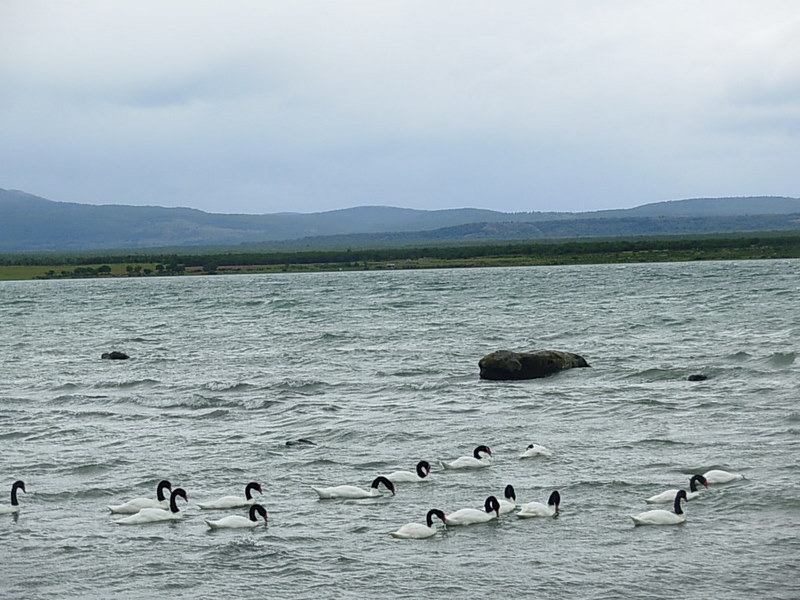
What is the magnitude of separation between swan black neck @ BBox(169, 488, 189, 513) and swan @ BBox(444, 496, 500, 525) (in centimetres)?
418

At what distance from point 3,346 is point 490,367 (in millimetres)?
28559

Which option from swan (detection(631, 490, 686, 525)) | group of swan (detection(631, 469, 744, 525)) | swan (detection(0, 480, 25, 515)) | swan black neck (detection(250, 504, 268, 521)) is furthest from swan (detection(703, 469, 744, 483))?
swan (detection(0, 480, 25, 515))

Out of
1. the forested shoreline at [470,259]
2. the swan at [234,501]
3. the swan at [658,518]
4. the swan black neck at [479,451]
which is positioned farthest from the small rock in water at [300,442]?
the forested shoreline at [470,259]

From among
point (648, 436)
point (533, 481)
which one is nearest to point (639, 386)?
point (648, 436)

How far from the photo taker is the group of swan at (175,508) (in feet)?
57.6

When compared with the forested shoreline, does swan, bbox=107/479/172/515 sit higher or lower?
lower

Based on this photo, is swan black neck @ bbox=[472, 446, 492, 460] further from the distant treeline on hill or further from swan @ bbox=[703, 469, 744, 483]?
the distant treeline on hill

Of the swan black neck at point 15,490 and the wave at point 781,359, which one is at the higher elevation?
the wave at point 781,359

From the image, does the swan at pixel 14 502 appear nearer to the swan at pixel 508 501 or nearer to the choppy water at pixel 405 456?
the choppy water at pixel 405 456

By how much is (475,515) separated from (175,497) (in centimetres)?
494

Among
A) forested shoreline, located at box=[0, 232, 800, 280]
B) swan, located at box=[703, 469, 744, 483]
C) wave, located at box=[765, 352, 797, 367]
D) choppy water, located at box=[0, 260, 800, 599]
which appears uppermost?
forested shoreline, located at box=[0, 232, 800, 280]

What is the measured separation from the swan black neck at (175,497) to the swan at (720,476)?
8.30 m

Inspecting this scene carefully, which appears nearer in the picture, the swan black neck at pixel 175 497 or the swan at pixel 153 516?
the swan at pixel 153 516

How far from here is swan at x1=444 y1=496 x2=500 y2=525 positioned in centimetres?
1742
